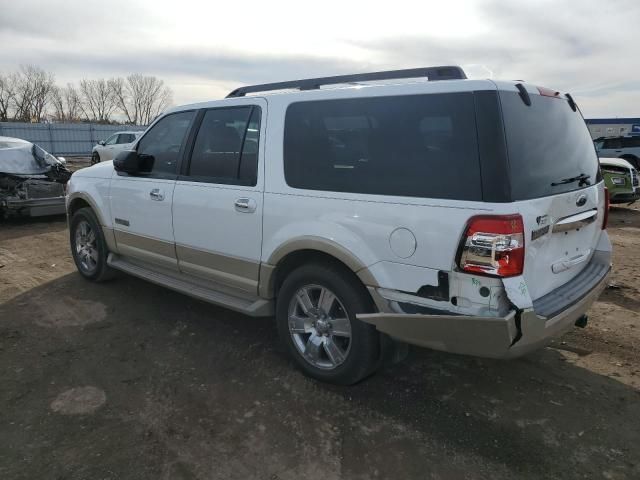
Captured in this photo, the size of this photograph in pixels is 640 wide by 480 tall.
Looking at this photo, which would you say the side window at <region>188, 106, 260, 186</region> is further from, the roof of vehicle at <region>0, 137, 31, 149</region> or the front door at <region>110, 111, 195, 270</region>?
the roof of vehicle at <region>0, 137, 31, 149</region>

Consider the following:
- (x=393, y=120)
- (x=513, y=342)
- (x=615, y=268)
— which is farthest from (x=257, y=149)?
(x=615, y=268)

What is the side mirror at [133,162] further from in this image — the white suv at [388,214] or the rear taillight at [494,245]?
the rear taillight at [494,245]

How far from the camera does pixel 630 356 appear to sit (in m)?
3.79

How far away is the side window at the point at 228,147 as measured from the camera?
3578mm

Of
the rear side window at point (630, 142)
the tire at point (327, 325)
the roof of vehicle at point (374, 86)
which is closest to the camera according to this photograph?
the roof of vehicle at point (374, 86)

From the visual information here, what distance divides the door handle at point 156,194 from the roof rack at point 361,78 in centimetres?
103

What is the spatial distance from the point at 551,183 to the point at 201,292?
2712 mm

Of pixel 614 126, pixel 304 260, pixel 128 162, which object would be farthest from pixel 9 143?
pixel 614 126

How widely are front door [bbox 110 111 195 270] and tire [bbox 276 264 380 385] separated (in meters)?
1.40

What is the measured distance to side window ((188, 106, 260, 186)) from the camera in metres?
3.58

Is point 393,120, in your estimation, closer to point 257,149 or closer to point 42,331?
point 257,149

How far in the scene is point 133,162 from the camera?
4414 millimetres

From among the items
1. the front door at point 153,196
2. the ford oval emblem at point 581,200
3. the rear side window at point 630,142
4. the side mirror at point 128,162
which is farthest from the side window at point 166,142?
the rear side window at point 630,142

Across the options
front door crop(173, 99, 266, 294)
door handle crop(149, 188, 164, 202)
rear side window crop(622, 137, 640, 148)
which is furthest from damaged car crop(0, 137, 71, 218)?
rear side window crop(622, 137, 640, 148)
